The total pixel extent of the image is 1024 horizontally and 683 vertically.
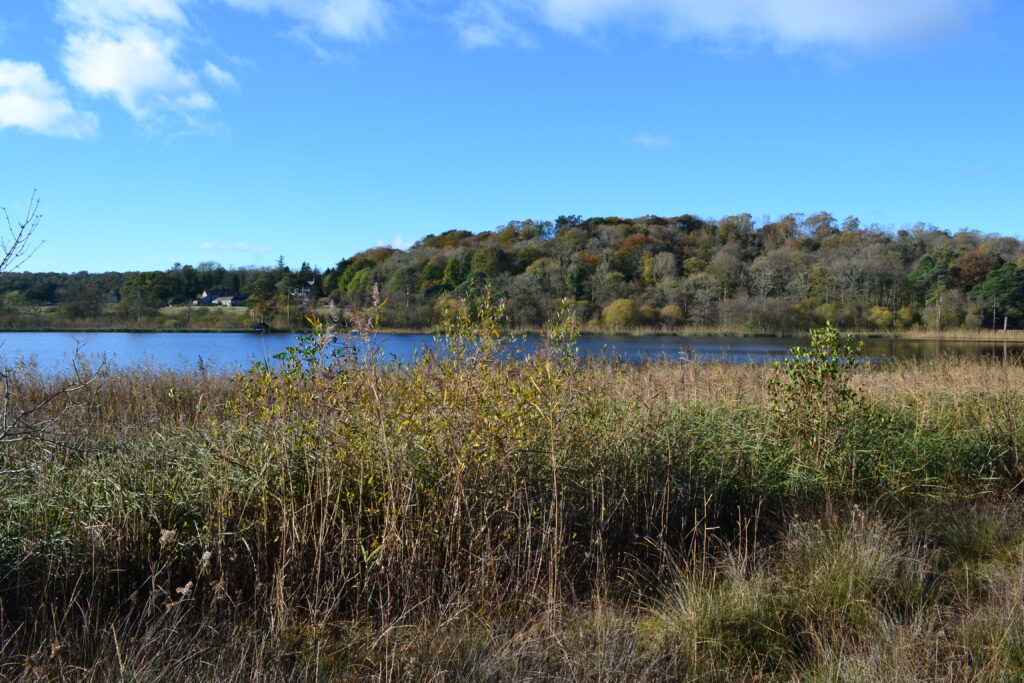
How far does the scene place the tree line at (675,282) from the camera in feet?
187

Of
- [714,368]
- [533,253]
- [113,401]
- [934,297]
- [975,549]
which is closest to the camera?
[975,549]

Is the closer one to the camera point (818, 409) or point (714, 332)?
point (818, 409)

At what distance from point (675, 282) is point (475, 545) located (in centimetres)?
7621

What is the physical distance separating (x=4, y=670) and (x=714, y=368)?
12497 mm

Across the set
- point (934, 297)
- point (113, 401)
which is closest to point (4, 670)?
point (113, 401)

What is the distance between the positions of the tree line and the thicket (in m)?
35.4

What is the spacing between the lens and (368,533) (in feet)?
15.0

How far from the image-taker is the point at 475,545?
449 centimetres

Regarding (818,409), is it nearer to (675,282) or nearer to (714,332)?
(714,332)

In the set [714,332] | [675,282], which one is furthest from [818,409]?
[675,282]

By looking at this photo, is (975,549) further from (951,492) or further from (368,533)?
(368,533)

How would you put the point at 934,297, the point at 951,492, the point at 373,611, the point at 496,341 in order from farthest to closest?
the point at 934,297
the point at 951,492
the point at 496,341
the point at 373,611

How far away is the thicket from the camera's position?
341cm

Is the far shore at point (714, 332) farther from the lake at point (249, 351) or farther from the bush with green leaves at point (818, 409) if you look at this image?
the bush with green leaves at point (818, 409)
